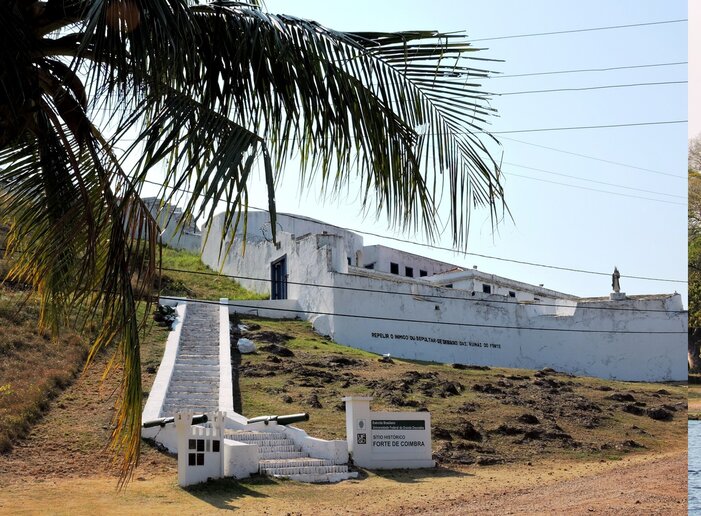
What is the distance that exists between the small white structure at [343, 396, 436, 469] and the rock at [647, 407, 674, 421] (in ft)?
31.8

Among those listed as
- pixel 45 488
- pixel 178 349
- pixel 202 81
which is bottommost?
pixel 45 488

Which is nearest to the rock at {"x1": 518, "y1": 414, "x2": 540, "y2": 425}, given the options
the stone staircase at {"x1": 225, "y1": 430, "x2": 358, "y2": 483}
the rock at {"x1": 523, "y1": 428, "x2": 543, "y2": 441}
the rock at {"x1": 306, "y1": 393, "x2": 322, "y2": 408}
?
the rock at {"x1": 523, "y1": 428, "x2": 543, "y2": 441}

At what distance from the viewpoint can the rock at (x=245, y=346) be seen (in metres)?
28.4

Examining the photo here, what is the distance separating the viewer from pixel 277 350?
2903 centimetres

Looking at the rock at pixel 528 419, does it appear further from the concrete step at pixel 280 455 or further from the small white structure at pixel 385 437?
the concrete step at pixel 280 455

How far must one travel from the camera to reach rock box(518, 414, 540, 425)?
2353 centimetres

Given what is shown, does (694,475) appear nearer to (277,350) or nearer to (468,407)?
(468,407)

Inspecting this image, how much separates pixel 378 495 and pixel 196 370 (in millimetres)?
9296

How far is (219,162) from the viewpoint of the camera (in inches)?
224

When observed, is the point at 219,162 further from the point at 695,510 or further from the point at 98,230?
the point at 695,510

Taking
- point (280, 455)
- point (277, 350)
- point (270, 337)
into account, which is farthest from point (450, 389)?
point (280, 455)

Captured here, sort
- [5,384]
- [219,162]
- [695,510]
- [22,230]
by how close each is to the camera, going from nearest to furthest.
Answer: [219,162] < [22,230] < [695,510] < [5,384]

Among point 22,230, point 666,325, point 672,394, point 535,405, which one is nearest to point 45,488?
point 22,230

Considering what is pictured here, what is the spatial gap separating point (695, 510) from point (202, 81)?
6.17 metres
